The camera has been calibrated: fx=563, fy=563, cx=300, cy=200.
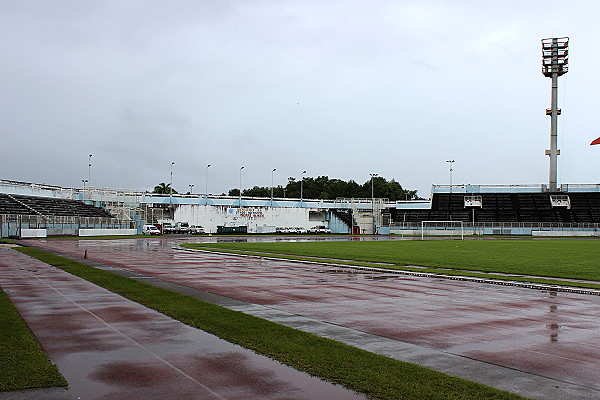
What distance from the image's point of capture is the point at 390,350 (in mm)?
10484

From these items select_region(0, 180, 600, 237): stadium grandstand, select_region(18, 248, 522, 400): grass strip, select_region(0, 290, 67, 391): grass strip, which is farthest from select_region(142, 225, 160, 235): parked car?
select_region(0, 290, 67, 391): grass strip

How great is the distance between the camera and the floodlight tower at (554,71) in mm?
102750

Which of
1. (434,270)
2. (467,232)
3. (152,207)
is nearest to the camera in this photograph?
(434,270)

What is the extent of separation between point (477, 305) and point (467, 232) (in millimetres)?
79383

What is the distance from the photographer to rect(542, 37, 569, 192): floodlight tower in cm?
10275

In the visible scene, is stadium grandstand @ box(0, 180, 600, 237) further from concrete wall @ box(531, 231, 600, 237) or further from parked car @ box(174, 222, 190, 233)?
parked car @ box(174, 222, 190, 233)

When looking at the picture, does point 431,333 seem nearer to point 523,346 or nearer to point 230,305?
point 523,346

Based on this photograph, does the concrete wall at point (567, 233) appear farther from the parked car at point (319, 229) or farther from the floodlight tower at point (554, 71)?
the parked car at point (319, 229)

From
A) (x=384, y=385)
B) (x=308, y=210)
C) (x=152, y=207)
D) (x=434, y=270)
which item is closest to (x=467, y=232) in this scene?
(x=308, y=210)

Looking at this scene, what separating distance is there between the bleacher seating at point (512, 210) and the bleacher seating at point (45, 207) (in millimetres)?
58366

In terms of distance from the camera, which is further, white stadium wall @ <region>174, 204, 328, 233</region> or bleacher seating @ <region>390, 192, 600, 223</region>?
white stadium wall @ <region>174, 204, 328, 233</region>

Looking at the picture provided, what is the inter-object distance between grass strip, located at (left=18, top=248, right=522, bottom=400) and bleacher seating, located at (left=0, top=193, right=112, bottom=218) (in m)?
64.5

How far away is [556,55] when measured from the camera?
103 metres

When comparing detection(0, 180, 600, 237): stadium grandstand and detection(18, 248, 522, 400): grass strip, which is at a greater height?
detection(0, 180, 600, 237): stadium grandstand
